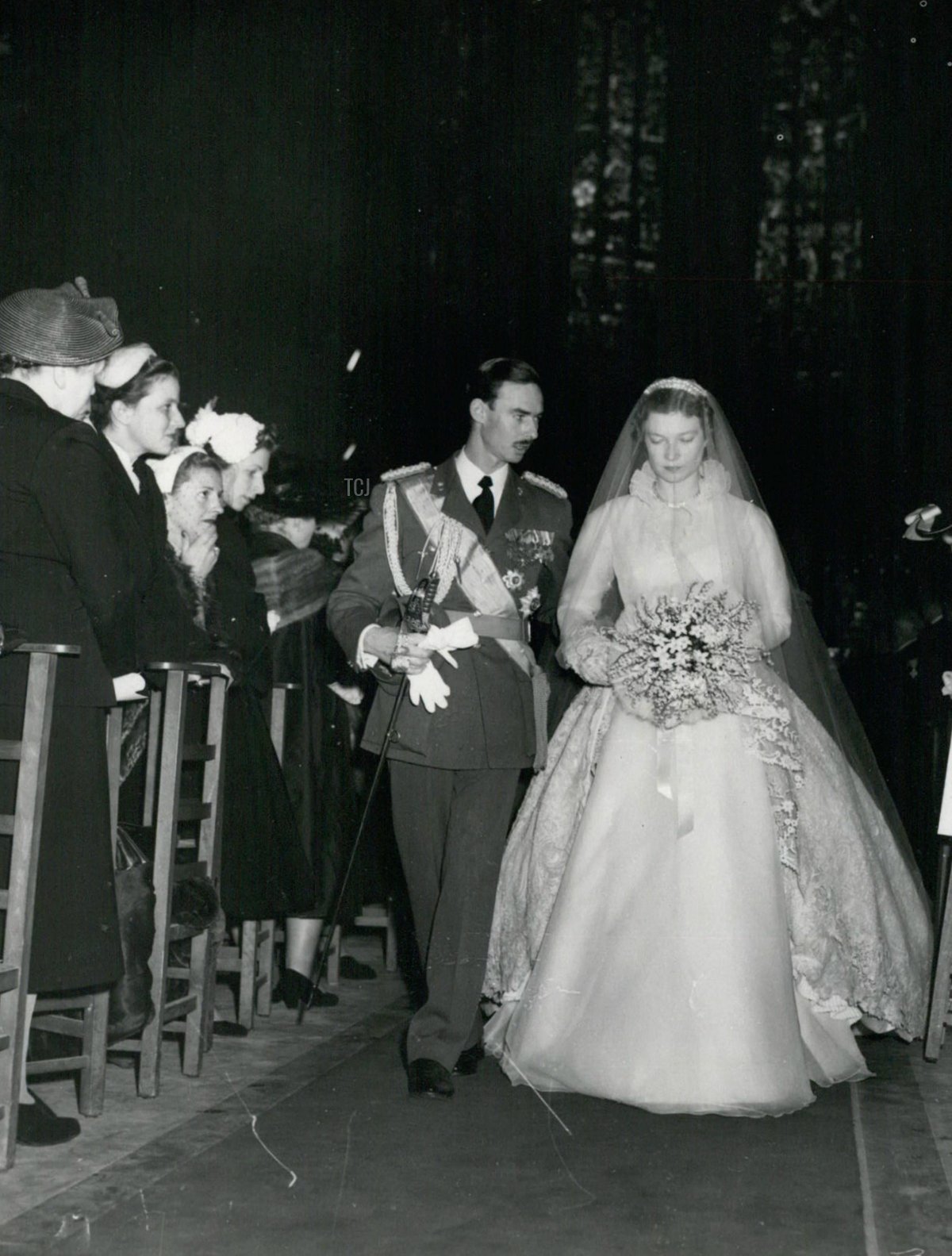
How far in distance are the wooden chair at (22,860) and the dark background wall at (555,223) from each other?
8.13 ft

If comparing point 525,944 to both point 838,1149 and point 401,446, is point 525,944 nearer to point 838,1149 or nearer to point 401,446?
point 838,1149

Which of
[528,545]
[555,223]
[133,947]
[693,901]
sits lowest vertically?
[133,947]

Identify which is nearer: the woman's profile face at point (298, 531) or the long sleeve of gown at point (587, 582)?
the long sleeve of gown at point (587, 582)

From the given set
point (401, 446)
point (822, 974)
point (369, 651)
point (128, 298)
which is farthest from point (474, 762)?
point (401, 446)

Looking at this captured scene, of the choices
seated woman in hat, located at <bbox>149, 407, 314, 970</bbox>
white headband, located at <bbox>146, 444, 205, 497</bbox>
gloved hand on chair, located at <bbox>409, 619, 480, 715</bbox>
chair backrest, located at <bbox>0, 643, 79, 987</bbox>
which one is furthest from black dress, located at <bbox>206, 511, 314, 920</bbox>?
chair backrest, located at <bbox>0, 643, 79, 987</bbox>

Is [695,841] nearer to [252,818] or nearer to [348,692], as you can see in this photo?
[252,818]

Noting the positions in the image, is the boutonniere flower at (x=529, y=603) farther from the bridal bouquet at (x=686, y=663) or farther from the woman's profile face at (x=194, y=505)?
the woman's profile face at (x=194, y=505)

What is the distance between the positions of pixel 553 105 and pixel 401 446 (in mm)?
1702

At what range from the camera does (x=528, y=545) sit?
3807 millimetres

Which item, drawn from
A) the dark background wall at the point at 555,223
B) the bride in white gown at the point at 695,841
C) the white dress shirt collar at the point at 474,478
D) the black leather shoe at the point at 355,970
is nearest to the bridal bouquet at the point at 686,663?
the bride in white gown at the point at 695,841

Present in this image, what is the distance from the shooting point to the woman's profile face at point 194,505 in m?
4.42

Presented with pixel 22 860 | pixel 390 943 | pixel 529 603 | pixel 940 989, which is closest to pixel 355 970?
pixel 390 943

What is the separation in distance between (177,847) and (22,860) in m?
0.95

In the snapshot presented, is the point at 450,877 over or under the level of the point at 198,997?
over
